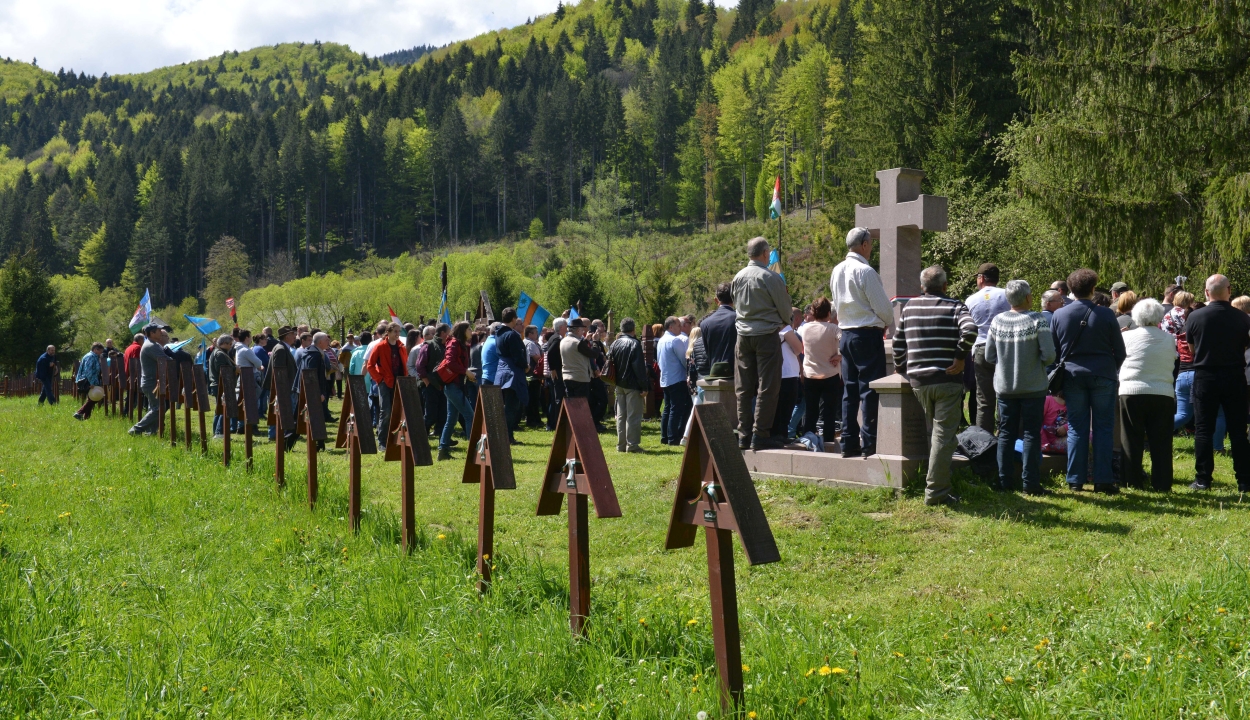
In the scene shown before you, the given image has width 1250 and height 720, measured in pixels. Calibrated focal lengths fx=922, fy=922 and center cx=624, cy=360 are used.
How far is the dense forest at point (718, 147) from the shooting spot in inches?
615

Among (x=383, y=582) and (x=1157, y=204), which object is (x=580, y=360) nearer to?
(x=383, y=582)

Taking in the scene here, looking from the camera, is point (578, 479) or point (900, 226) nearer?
point (578, 479)

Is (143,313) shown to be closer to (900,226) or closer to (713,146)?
(900,226)

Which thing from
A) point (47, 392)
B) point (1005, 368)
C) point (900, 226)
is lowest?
point (47, 392)

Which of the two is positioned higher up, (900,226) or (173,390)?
(900,226)

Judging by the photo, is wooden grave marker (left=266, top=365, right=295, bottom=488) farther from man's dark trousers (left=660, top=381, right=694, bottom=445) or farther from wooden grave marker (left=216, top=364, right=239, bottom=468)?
man's dark trousers (left=660, top=381, right=694, bottom=445)

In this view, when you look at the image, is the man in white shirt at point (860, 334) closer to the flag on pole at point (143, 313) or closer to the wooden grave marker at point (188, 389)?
the wooden grave marker at point (188, 389)

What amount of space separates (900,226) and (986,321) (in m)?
1.33

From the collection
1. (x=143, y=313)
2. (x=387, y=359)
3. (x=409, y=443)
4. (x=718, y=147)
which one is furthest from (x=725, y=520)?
(x=718, y=147)

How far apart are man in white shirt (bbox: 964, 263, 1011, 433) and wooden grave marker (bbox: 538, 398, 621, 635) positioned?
5.91 meters

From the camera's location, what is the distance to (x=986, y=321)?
9.58 metres

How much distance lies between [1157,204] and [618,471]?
449 inches

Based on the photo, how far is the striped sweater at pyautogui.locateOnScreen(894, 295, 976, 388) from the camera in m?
7.51

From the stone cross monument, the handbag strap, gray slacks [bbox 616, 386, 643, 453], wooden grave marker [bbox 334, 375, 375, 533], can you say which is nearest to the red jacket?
gray slacks [bbox 616, 386, 643, 453]
